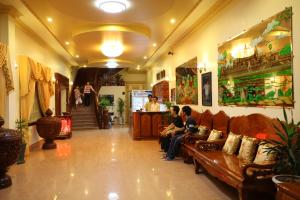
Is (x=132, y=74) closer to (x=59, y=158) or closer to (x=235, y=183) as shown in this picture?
(x=59, y=158)

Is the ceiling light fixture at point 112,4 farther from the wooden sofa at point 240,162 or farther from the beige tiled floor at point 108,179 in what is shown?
the beige tiled floor at point 108,179

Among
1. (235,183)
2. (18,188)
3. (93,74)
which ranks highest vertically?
(93,74)

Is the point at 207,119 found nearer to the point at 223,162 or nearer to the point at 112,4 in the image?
the point at 223,162

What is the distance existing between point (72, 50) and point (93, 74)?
598 cm

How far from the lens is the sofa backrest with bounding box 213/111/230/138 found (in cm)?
504

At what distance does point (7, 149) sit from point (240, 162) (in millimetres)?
3748

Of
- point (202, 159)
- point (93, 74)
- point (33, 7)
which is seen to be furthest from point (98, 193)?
point (93, 74)

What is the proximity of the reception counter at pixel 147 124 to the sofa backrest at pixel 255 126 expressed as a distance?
4.64m

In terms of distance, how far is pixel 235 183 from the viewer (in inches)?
125

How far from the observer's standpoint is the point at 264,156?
11.1 feet

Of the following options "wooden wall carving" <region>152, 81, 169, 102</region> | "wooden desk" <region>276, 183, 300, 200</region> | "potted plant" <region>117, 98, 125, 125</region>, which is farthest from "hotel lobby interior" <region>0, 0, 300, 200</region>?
"potted plant" <region>117, 98, 125, 125</region>

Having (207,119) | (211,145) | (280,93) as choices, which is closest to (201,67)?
(207,119)

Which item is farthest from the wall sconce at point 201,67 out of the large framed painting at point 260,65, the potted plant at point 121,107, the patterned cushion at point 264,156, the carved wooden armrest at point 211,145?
the potted plant at point 121,107

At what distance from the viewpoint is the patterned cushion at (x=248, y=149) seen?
3758 mm
